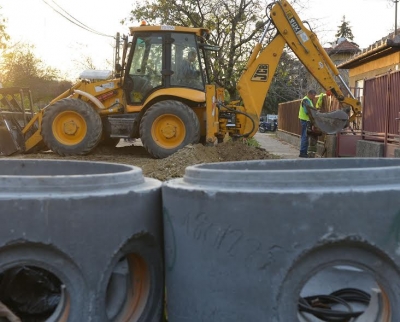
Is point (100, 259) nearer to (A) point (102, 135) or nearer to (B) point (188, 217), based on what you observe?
(B) point (188, 217)

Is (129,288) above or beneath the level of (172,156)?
above

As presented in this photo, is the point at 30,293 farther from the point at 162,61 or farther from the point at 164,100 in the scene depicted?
the point at 162,61

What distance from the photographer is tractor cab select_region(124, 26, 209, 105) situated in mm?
13633

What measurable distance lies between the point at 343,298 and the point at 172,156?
825 centimetres

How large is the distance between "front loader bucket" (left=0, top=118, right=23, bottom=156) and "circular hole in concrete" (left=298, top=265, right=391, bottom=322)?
12.0m

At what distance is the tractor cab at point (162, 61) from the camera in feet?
44.7

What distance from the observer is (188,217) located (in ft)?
8.77

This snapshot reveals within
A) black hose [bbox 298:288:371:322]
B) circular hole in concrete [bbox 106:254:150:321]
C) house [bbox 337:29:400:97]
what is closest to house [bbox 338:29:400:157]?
house [bbox 337:29:400:97]

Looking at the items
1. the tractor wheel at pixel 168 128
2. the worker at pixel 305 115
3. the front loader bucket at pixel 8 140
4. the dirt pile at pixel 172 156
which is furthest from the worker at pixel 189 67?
the front loader bucket at pixel 8 140

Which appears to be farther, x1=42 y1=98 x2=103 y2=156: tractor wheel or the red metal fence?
x1=42 y1=98 x2=103 y2=156: tractor wheel

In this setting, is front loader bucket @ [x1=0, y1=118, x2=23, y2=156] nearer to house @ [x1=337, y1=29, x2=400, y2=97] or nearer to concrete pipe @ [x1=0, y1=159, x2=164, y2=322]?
house @ [x1=337, y1=29, x2=400, y2=97]

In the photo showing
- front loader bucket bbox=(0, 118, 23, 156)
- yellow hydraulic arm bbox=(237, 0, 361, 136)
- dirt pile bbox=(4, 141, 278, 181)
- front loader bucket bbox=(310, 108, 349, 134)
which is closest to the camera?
dirt pile bbox=(4, 141, 278, 181)

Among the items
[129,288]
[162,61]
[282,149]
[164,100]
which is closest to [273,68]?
[162,61]

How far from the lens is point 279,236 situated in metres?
2.43
